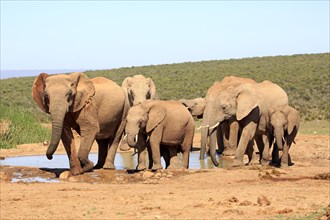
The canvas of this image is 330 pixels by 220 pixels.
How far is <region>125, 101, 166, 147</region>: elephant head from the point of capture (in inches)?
656

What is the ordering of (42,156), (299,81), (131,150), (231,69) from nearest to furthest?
(42,156) < (131,150) < (299,81) < (231,69)

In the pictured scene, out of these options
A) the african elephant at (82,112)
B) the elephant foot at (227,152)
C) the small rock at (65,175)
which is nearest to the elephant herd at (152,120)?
the african elephant at (82,112)

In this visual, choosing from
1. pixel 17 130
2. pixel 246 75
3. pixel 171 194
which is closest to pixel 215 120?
pixel 171 194

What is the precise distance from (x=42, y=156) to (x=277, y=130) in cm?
770

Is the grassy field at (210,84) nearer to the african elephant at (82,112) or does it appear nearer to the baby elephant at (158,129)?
the african elephant at (82,112)

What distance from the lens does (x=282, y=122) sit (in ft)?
60.8

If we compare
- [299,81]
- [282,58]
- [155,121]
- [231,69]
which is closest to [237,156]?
[155,121]

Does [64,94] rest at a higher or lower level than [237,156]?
higher

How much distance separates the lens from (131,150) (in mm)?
24953

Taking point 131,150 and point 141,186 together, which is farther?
point 131,150

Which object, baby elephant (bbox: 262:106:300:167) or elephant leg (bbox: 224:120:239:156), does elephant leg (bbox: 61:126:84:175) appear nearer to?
elephant leg (bbox: 224:120:239:156)

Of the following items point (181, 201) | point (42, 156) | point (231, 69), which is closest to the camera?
point (181, 201)

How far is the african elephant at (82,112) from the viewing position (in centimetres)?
1576

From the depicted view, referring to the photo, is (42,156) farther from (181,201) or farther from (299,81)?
(299,81)
